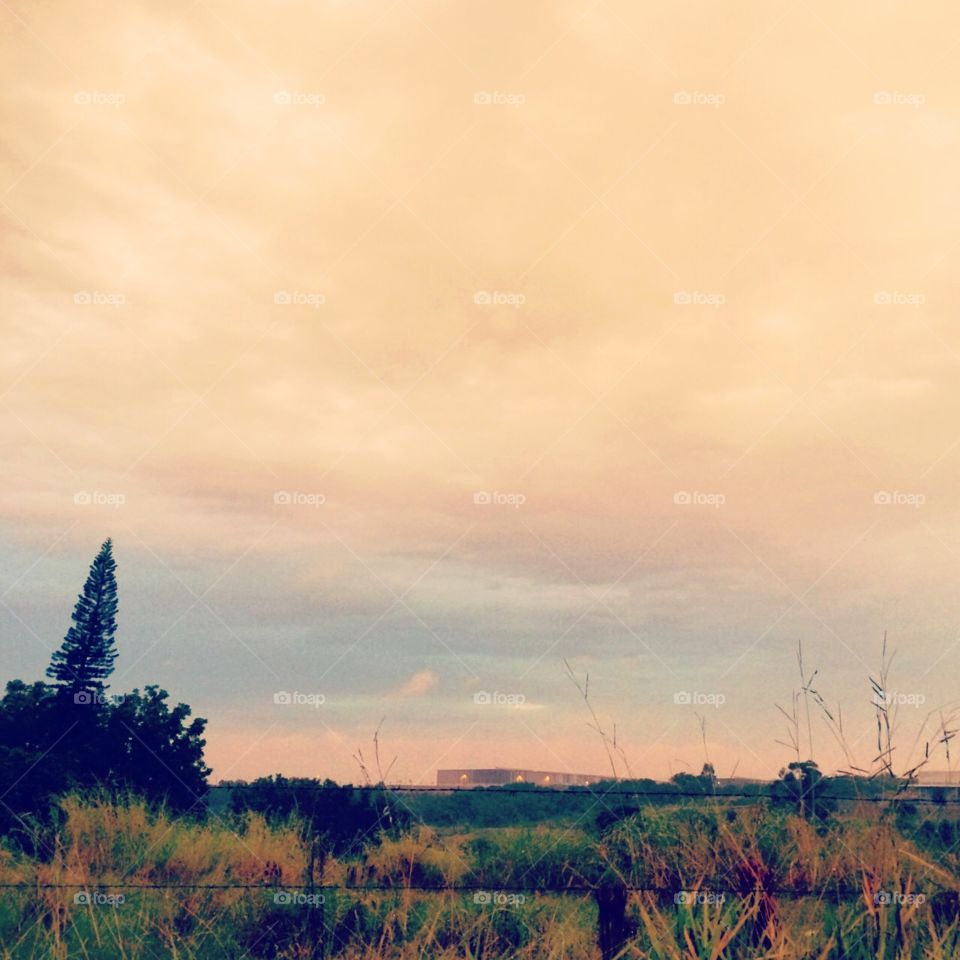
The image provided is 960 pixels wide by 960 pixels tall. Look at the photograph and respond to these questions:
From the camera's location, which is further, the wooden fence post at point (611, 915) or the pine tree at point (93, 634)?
the pine tree at point (93, 634)

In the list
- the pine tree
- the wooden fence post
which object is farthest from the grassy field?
the pine tree

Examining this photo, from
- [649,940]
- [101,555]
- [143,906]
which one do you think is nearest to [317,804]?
[143,906]

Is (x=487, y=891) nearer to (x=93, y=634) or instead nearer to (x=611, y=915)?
(x=611, y=915)

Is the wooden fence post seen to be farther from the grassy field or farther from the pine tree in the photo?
the pine tree

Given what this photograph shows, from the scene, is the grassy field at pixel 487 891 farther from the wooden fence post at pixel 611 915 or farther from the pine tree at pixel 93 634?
the pine tree at pixel 93 634

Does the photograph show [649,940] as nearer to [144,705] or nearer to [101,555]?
[144,705]

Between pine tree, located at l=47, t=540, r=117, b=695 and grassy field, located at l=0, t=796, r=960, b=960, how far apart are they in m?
11.8

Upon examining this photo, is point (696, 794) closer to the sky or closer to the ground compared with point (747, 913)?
closer to the sky

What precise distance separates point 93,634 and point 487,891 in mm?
18436

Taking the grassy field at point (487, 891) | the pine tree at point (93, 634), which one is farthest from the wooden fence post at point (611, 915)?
the pine tree at point (93, 634)

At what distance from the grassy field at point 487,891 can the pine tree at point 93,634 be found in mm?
11759

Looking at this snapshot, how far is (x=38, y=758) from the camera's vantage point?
53.5ft

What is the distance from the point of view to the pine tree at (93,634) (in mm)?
21156

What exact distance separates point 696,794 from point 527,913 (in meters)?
1.28
